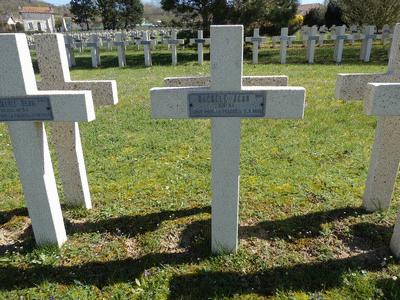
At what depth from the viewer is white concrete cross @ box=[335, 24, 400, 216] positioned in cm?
258

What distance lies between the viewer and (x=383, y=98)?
2.18 meters

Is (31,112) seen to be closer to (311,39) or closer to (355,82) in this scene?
(355,82)

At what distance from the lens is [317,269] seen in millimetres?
2477

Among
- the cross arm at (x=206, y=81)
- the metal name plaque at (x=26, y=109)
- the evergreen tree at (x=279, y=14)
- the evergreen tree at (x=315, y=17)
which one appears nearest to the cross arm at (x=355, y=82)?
the cross arm at (x=206, y=81)

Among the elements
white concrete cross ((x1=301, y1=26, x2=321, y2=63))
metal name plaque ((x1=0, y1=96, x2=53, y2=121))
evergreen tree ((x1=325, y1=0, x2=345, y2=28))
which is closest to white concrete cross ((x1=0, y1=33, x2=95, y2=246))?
metal name plaque ((x1=0, y1=96, x2=53, y2=121))

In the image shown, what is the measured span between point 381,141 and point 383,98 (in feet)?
2.78

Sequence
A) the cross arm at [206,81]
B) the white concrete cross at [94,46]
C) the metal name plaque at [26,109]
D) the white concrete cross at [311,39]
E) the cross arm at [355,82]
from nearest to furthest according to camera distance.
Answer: the metal name plaque at [26,109], the cross arm at [355,82], the cross arm at [206,81], the white concrete cross at [311,39], the white concrete cross at [94,46]

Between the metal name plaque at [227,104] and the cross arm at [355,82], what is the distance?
909mm

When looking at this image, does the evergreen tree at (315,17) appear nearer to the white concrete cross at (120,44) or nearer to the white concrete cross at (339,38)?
the white concrete cross at (339,38)

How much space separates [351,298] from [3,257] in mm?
3024

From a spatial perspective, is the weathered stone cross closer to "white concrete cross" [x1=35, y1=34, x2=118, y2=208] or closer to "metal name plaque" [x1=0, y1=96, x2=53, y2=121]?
"white concrete cross" [x1=35, y1=34, x2=118, y2=208]

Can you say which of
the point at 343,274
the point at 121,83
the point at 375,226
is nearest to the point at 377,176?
the point at 375,226

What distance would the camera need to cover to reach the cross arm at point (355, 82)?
2570mm

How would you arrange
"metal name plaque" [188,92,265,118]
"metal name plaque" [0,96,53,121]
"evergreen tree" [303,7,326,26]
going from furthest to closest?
"evergreen tree" [303,7,326,26], "metal name plaque" [0,96,53,121], "metal name plaque" [188,92,265,118]
